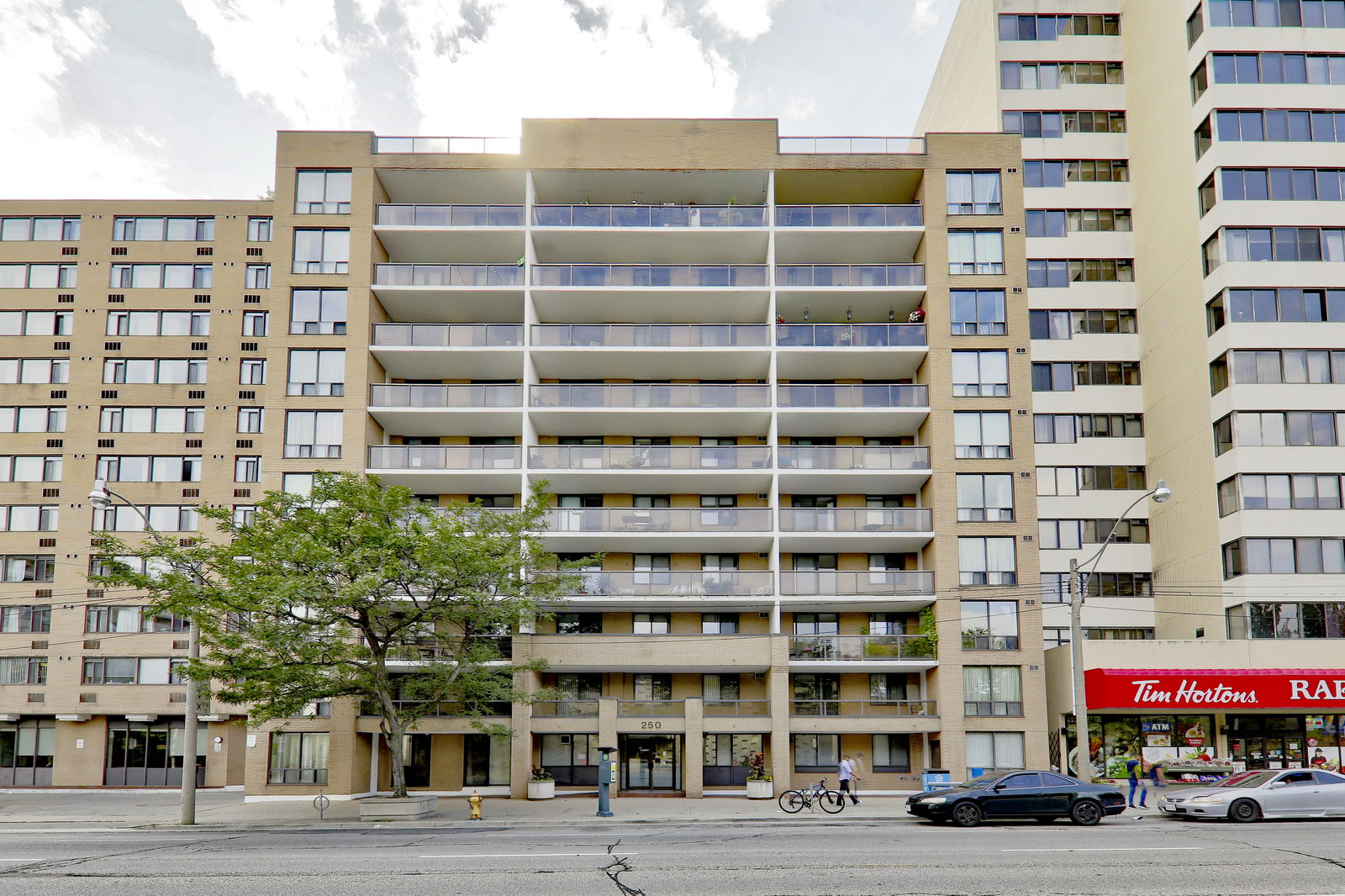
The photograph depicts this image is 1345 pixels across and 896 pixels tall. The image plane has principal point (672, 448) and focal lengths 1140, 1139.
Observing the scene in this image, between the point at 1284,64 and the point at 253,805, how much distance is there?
47.4 metres

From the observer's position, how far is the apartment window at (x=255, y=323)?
53188mm

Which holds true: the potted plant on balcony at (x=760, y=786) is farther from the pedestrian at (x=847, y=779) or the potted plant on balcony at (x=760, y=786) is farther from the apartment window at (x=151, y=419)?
the apartment window at (x=151, y=419)

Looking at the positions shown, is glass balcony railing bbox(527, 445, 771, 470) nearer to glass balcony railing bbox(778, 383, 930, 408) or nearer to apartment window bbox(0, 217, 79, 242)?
glass balcony railing bbox(778, 383, 930, 408)

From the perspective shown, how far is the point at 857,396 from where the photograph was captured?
4341 centimetres

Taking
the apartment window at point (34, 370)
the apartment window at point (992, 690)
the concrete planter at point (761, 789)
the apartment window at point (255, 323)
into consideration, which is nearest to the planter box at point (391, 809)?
the concrete planter at point (761, 789)

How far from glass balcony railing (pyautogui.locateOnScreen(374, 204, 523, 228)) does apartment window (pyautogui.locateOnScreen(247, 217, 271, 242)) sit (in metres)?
12.8

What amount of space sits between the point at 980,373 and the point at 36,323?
43.1 meters

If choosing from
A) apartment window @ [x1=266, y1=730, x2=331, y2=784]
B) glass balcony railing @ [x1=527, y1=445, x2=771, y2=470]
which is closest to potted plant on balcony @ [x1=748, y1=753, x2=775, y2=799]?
glass balcony railing @ [x1=527, y1=445, x2=771, y2=470]

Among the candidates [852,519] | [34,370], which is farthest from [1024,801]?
[34,370]

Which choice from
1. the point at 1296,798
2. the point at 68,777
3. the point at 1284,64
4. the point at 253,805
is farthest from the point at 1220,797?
the point at 68,777

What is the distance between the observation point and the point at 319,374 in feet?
141

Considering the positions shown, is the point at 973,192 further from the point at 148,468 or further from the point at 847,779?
the point at 148,468

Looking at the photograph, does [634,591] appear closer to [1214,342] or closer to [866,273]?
[866,273]

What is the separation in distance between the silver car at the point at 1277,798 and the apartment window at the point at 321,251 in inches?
1323
